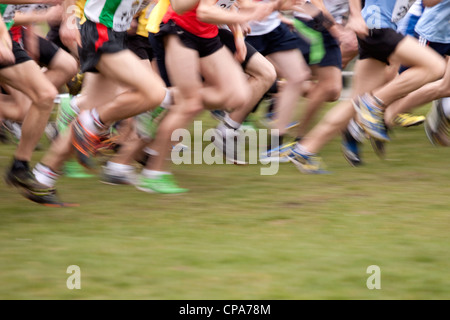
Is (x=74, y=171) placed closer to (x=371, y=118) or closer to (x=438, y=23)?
(x=371, y=118)

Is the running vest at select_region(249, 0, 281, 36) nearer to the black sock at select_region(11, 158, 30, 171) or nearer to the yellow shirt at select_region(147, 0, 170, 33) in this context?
the yellow shirt at select_region(147, 0, 170, 33)

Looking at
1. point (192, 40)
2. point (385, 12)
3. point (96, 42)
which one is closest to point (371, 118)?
point (385, 12)

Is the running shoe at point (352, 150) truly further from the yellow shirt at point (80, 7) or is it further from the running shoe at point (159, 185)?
the yellow shirt at point (80, 7)

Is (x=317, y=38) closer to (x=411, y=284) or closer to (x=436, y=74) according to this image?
(x=436, y=74)

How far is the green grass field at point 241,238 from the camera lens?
3869 mm

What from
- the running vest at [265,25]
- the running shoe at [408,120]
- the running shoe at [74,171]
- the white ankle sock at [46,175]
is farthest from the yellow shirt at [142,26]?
the running shoe at [408,120]

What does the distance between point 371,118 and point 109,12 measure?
220 centimetres

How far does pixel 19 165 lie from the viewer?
5.46m

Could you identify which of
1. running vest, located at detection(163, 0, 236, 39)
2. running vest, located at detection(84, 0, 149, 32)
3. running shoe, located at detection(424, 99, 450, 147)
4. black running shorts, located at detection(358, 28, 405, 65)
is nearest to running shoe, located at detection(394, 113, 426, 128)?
running shoe, located at detection(424, 99, 450, 147)

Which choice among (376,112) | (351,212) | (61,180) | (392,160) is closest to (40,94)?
(61,180)

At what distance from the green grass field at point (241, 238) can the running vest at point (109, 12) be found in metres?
1.19

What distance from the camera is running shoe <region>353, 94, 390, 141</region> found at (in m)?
6.41

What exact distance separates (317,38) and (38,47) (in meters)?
2.30
